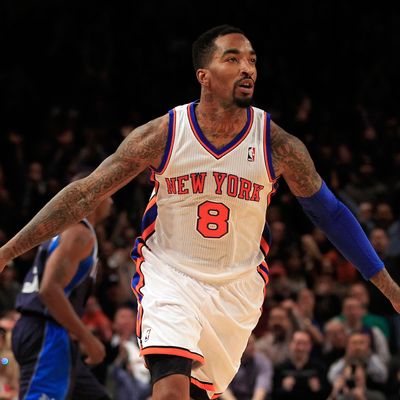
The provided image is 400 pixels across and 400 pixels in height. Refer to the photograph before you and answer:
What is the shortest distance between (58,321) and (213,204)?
5.28 feet

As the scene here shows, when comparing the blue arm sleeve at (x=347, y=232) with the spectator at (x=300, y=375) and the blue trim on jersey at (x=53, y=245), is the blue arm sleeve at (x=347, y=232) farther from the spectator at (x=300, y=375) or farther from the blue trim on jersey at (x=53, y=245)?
the spectator at (x=300, y=375)

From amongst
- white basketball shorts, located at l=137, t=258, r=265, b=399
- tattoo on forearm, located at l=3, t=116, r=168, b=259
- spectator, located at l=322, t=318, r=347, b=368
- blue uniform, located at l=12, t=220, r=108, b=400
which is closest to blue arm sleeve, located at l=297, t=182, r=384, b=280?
white basketball shorts, located at l=137, t=258, r=265, b=399

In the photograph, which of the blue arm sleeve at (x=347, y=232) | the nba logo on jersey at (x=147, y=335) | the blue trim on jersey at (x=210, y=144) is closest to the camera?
the nba logo on jersey at (x=147, y=335)

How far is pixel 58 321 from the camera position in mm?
5953

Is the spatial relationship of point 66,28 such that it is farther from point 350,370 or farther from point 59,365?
point 59,365

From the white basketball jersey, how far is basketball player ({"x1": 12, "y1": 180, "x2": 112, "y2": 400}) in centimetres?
112

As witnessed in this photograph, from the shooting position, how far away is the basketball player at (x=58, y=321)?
5957mm

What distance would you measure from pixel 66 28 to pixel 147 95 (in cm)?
186

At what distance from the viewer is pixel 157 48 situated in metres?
16.5

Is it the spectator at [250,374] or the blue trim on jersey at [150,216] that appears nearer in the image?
the blue trim on jersey at [150,216]

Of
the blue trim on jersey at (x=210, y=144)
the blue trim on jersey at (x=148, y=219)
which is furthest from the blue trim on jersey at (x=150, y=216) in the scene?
the blue trim on jersey at (x=210, y=144)

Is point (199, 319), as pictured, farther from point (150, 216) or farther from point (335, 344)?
point (335, 344)

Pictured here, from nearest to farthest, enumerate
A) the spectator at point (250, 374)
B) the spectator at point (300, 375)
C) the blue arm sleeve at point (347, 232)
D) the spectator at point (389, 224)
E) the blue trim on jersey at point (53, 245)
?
the blue arm sleeve at point (347, 232) → the blue trim on jersey at point (53, 245) → the spectator at point (300, 375) → the spectator at point (250, 374) → the spectator at point (389, 224)

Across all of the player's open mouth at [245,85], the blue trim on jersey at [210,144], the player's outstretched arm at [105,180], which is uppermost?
the player's open mouth at [245,85]
